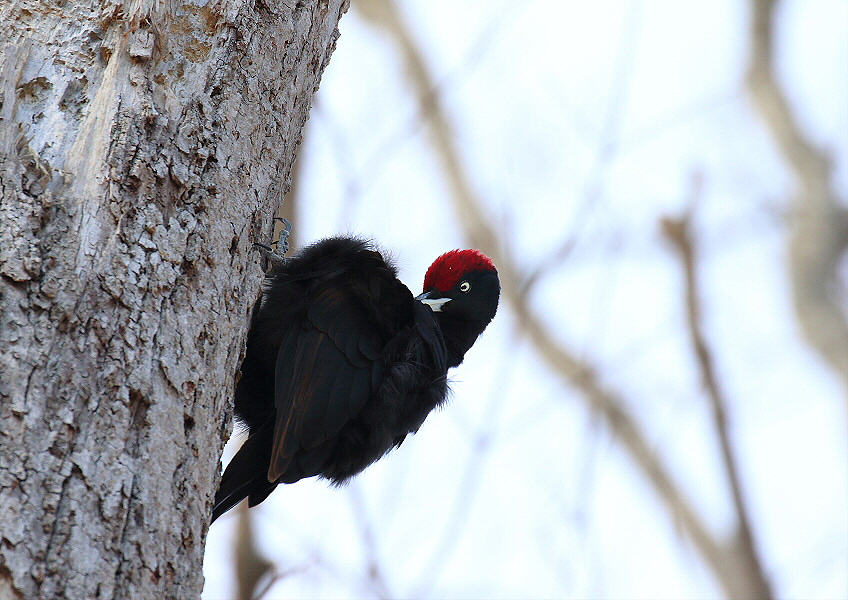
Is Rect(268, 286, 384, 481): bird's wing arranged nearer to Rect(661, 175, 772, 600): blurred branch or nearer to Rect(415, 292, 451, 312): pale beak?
Rect(415, 292, 451, 312): pale beak

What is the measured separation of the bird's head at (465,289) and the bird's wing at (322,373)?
2.35 ft

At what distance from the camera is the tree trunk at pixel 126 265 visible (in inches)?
53.0

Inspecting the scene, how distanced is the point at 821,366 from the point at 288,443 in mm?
5931

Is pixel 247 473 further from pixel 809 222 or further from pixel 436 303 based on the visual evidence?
pixel 809 222

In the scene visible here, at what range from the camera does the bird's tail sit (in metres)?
2.68

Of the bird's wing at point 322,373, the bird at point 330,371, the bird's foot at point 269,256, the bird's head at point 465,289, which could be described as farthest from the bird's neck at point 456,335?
the bird's foot at point 269,256

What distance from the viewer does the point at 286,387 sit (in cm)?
254

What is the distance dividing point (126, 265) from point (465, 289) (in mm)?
2008

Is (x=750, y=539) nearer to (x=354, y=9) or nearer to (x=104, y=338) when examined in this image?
(x=104, y=338)

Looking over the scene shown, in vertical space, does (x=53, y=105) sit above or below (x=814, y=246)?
below

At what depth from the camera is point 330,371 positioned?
8.62ft

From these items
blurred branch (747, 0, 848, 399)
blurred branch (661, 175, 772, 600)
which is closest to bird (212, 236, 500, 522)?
blurred branch (661, 175, 772, 600)

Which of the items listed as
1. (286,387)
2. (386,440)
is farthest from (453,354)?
(286,387)

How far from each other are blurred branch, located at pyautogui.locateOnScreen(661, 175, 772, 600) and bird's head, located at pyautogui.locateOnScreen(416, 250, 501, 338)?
2.86 ft
